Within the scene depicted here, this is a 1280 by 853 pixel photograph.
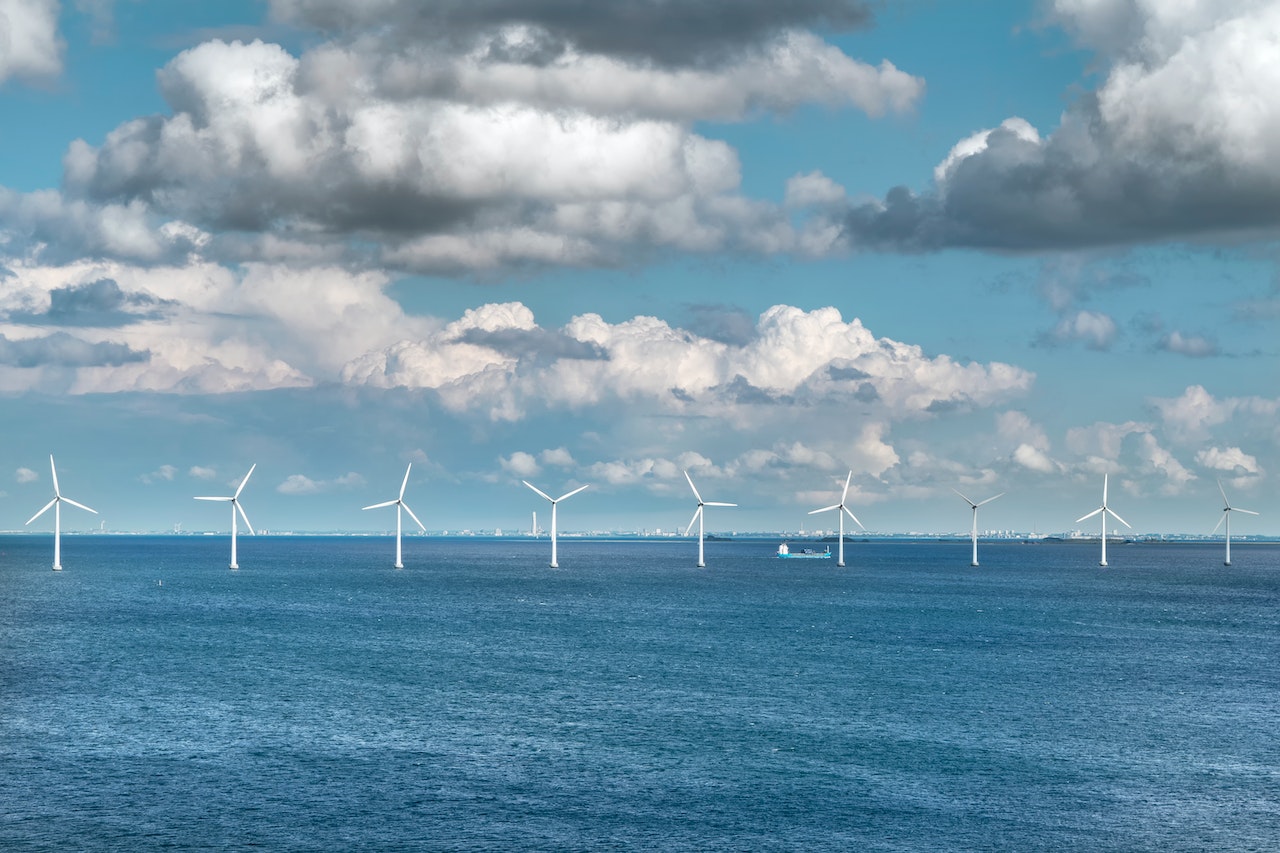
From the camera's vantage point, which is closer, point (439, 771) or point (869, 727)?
point (439, 771)

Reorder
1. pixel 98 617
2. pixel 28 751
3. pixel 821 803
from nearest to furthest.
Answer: pixel 821 803, pixel 28 751, pixel 98 617

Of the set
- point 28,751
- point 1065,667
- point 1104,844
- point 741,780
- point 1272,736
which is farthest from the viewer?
point 1065,667

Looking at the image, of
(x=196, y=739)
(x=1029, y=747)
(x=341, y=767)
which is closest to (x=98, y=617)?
(x=196, y=739)

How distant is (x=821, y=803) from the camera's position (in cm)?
7506

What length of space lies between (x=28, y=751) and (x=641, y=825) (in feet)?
151

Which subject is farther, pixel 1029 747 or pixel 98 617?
pixel 98 617

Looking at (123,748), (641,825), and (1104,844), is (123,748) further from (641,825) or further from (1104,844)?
(1104,844)

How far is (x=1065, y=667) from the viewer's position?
135m

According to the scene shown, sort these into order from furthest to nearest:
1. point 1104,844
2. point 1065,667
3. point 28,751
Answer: point 1065,667 < point 28,751 < point 1104,844

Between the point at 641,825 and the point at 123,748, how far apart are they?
40829 mm

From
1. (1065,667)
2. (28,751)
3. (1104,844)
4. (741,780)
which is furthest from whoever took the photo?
(1065,667)

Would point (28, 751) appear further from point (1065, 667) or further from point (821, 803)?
point (1065, 667)

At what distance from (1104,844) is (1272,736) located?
36827mm

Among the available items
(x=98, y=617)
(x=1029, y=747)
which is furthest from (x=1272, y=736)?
(x=98, y=617)
